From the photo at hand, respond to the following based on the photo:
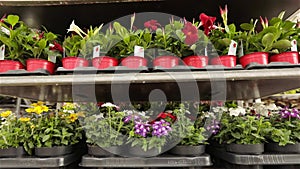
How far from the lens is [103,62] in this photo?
2.90ft

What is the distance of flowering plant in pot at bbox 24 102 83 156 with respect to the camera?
2.88 feet

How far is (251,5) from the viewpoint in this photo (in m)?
1.30

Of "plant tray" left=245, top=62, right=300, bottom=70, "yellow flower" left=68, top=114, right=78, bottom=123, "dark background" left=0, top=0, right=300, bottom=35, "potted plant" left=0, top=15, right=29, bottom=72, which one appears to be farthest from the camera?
"dark background" left=0, top=0, right=300, bottom=35

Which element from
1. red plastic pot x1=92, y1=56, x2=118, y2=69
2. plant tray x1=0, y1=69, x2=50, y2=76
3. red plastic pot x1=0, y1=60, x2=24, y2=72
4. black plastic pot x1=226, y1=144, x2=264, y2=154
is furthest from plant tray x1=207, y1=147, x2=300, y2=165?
red plastic pot x1=0, y1=60, x2=24, y2=72

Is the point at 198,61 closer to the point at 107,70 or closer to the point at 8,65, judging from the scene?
the point at 107,70

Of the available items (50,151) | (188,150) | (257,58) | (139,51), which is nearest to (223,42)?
(257,58)

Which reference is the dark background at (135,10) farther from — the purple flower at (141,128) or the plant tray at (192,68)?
the purple flower at (141,128)

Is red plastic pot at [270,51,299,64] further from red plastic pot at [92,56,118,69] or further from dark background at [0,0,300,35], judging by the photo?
Result: red plastic pot at [92,56,118,69]

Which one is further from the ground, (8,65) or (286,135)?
(8,65)

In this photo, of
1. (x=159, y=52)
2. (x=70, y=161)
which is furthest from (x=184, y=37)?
(x=70, y=161)

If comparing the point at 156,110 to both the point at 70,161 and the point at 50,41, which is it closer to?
the point at 70,161

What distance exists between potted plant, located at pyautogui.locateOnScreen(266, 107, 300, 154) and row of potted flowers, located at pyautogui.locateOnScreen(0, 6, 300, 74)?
0.94ft

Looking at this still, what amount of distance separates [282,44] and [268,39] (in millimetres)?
66

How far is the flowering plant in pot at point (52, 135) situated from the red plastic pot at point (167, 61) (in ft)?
1.62
